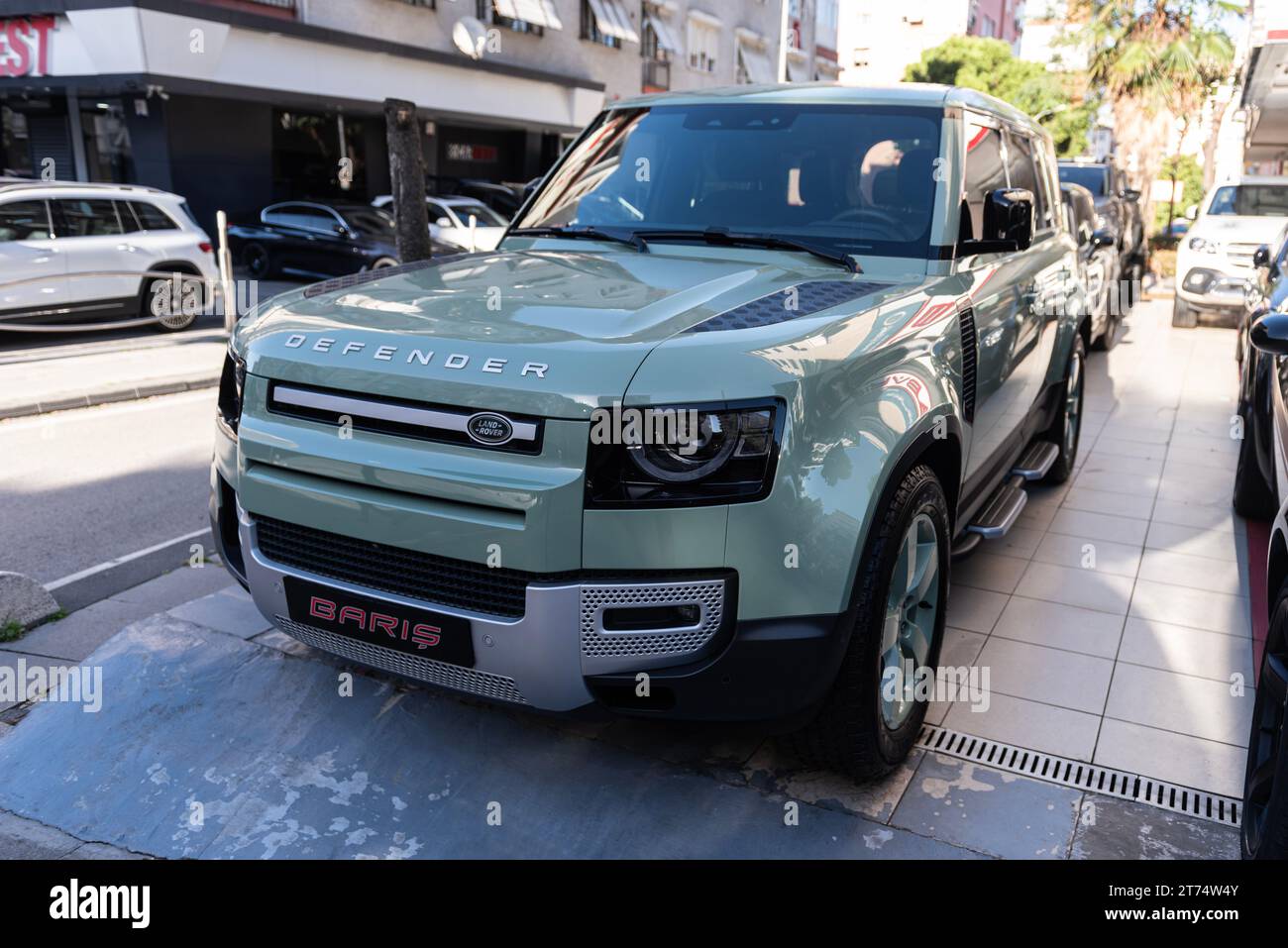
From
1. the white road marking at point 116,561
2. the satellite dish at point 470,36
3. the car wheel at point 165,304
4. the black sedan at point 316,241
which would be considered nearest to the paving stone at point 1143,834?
the white road marking at point 116,561

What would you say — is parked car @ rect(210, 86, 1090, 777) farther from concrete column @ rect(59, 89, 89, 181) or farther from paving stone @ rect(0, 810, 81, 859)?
concrete column @ rect(59, 89, 89, 181)

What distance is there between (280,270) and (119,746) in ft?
52.1

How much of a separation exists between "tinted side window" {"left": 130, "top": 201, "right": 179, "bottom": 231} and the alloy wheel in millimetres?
11674

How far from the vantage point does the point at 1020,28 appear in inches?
2945

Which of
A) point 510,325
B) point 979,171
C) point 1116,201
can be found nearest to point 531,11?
point 1116,201

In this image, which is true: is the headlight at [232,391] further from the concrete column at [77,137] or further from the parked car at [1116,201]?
the concrete column at [77,137]

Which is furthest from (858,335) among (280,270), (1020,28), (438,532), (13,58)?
(1020,28)

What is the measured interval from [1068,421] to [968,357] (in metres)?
3.07

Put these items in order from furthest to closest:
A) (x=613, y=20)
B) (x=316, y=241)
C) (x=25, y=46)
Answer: (x=613, y=20)
(x=25, y=46)
(x=316, y=241)

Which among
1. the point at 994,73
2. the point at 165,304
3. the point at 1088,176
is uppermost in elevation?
the point at 994,73

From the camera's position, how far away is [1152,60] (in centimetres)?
2231

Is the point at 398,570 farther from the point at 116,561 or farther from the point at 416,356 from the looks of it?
the point at 116,561

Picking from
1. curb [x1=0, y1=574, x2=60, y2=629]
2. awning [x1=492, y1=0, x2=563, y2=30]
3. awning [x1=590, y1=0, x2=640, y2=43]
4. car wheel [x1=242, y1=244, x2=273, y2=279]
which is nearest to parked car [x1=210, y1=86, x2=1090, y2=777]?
curb [x1=0, y1=574, x2=60, y2=629]
